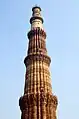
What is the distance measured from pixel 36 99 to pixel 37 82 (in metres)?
1.97

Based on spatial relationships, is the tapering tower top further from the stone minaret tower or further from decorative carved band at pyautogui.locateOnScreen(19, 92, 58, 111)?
decorative carved band at pyautogui.locateOnScreen(19, 92, 58, 111)

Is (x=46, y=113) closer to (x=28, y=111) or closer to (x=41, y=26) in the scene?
(x=28, y=111)

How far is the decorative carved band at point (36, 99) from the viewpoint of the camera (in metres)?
32.9

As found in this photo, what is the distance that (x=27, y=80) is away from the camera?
34938 mm

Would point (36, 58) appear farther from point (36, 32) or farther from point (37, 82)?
point (36, 32)

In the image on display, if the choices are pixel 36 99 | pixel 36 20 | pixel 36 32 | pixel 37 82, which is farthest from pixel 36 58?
pixel 36 20

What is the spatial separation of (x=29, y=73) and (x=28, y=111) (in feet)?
14.7

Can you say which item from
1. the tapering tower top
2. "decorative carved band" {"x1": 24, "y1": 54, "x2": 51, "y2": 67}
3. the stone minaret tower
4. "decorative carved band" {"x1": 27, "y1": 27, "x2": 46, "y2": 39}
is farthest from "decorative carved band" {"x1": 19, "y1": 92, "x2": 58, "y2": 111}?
the tapering tower top

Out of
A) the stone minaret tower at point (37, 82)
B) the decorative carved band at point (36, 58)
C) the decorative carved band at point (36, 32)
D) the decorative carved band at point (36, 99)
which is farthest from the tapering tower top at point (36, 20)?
the decorative carved band at point (36, 99)

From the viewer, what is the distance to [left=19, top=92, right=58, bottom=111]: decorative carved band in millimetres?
32938

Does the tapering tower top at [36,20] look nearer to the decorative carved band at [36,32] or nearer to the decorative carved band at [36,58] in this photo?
the decorative carved band at [36,32]

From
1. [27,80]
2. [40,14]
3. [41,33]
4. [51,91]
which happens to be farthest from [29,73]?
[40,14]

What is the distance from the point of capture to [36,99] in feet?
108

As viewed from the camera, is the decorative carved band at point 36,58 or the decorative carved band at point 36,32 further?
the decorative carved band at point 36,32
